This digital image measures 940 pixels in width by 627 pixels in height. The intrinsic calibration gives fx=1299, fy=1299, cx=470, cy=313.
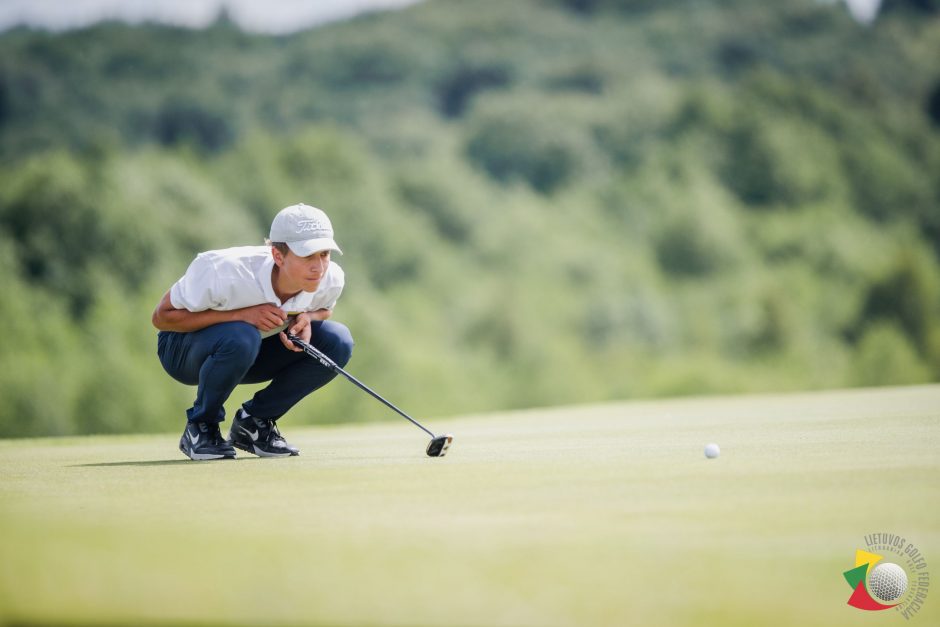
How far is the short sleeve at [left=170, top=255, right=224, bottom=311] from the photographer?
18.9 ft

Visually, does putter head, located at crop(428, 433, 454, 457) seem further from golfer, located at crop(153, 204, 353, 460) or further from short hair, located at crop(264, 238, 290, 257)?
short hair, located at crop(264, 238, 290, 257)

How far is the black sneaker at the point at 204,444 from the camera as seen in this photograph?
608cm

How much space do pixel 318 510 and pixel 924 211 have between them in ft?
327

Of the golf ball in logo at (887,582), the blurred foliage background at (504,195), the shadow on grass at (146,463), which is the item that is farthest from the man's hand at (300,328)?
the blurred foliage background at (504,195)

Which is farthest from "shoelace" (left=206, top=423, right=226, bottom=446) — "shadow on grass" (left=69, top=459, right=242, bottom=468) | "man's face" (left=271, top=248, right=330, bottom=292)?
"man's face" (left=271, top=248, right=330, bottom=292)

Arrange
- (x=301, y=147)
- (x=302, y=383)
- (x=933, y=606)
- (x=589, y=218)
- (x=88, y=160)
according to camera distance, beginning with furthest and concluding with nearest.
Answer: (x=589, y=218) → (x=301, y=147) → (x=88, y=160) → (x=302, y=383) → (x=933, y=606)

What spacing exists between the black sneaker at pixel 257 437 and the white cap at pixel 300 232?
3.30 feet

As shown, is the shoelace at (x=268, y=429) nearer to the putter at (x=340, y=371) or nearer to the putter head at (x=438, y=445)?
the putter at (x=340, y=371)

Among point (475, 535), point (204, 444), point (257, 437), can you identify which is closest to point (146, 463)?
point (204, 444)

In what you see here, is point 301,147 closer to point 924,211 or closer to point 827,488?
point 924,211

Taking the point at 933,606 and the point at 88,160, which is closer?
the point at 933,606

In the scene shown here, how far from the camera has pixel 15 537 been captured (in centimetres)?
340

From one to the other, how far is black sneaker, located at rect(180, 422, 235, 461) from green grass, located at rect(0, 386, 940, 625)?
293 millimetres

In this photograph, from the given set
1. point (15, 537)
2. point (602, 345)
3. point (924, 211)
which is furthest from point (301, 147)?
point (15, 537)
